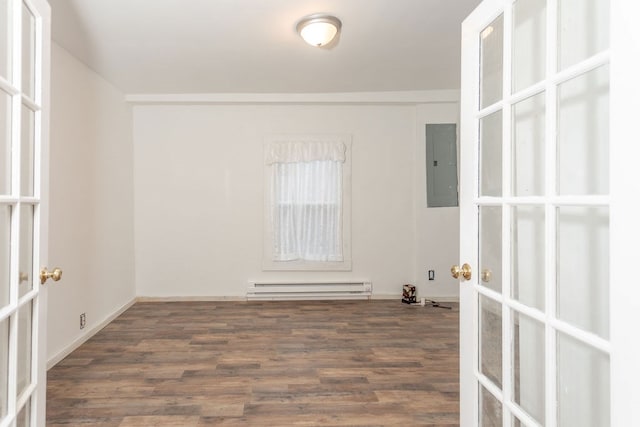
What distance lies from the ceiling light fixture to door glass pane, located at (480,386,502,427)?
2.31 metres

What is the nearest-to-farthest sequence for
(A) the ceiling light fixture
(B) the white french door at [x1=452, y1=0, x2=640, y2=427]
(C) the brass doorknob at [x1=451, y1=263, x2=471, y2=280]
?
1. (B) the white french door at [x1=452, y1=0, x2=640, y2=427]
2. (C) the brass doorknob at [x1=451, y1=263, x2=471, y2=280]
3. (A) the ceiling light fixture

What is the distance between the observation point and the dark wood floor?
1940mm

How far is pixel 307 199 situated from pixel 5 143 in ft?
11.1

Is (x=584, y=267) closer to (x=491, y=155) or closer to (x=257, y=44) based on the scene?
(x=491, y=155)

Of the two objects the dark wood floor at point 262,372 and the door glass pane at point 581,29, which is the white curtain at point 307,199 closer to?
the dark wood floor at point 262,372

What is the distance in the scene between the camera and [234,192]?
4.36m

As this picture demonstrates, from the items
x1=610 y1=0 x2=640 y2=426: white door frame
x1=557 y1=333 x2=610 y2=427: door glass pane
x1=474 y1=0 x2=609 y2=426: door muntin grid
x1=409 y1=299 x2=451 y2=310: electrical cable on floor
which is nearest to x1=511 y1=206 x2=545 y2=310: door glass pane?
x1=474 y1=0 x2=609 y2=426: door muntin grid

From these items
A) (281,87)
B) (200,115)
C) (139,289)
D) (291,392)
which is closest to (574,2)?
(291,392)

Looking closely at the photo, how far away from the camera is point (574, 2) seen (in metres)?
0.87

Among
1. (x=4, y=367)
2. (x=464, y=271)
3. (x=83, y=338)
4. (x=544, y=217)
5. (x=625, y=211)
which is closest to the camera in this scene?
(x=625, y=211)

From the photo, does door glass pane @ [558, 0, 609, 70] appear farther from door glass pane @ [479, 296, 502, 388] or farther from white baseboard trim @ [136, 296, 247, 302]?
white baseboard trim @ [136, 296, 247, 302]

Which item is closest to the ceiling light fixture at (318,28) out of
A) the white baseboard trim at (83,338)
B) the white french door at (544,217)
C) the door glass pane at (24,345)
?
the white french door at (544,217)

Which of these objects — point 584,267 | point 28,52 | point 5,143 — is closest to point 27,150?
point 5,143

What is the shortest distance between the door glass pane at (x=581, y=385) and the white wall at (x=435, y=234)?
3.47 metres
